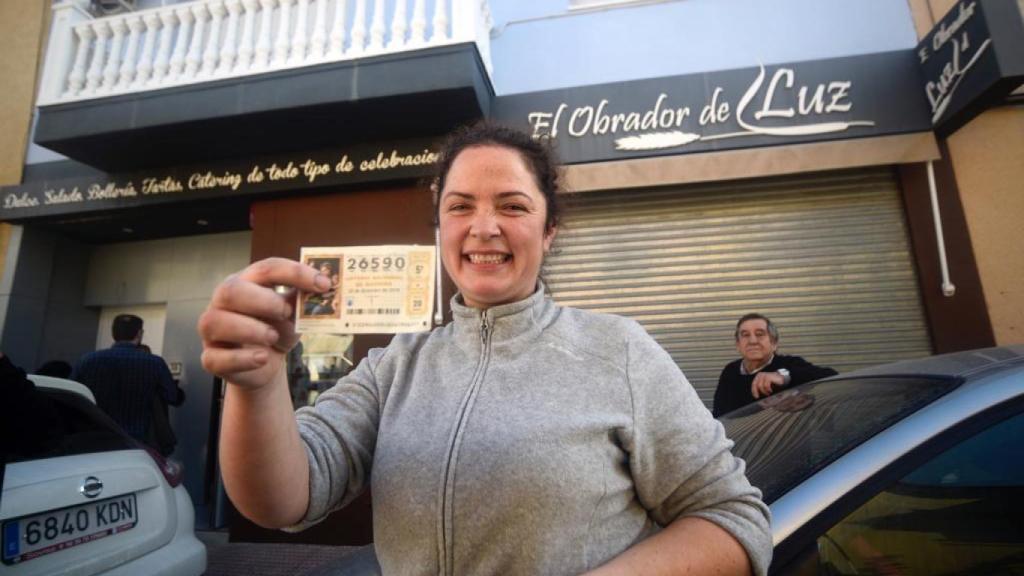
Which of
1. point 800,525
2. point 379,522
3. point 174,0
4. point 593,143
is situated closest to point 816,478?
point 800,525

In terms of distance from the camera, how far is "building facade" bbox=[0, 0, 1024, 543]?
4496 millimetres

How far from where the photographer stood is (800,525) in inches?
50.8

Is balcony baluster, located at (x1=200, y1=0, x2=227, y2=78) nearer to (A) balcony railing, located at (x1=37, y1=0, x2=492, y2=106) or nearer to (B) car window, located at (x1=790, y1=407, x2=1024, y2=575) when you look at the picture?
(A) balcony railing, located at (x1=37, y1=0, x2=492, y2=106)

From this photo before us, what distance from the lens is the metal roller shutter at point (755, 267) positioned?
4.58m

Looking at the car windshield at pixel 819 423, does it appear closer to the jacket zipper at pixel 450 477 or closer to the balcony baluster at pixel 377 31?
the jacket zipper at pixel 450 477

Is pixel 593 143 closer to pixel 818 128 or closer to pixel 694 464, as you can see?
pixel 818 128

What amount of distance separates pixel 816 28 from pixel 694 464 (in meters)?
5.65

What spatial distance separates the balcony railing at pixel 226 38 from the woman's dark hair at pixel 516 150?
363 cm

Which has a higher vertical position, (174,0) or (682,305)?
(174,0)

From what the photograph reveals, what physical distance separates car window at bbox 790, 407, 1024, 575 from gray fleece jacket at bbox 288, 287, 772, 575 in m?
0.55

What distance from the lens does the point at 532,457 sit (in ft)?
2.95

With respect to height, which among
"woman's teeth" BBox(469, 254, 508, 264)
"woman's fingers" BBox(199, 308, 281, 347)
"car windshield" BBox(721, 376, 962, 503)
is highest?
"woman's teeth" BBox(469, 254, 508, 264)

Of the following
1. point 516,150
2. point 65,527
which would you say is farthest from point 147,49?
point 516,150

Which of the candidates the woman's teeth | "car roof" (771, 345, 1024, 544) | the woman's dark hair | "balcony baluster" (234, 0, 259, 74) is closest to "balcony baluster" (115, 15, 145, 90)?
"balcony baluster" (234, 0, 259, 74)
